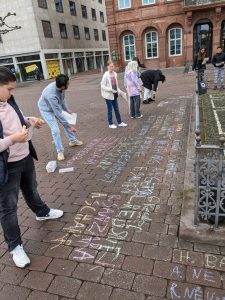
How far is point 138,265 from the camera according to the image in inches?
104

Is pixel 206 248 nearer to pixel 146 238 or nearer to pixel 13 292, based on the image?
pixel 146 238

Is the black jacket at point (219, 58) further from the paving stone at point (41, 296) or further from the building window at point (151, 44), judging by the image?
the building window at point (151, 44)

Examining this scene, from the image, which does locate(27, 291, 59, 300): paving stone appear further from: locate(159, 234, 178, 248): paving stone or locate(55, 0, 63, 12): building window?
locate(55, 0, 63, 12): building window

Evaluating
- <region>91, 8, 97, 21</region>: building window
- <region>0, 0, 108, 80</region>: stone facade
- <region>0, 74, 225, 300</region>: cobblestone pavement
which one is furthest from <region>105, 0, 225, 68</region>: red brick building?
<region>91, 8, 97, 21</region>: building window

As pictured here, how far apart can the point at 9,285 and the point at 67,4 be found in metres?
37.5

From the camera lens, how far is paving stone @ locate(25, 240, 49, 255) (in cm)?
297

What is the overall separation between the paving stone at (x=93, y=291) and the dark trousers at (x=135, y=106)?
20.0 ft

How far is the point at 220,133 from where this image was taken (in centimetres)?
625

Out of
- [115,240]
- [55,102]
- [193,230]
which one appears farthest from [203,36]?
[115,240]

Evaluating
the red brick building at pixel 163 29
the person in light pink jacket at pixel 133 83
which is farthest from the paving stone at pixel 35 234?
the red brick building at pixel 163 29

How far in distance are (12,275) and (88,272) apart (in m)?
0.78

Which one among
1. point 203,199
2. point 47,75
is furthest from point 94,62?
point 203,199

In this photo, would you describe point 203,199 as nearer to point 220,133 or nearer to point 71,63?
point 220,133

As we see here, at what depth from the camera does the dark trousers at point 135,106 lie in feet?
25.8
